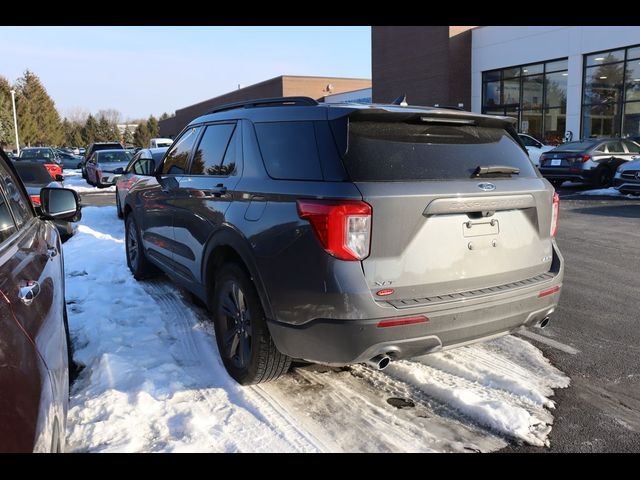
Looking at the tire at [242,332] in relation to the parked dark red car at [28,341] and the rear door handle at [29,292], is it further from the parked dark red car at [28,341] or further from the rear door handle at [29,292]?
the rear door handle at [29,292]

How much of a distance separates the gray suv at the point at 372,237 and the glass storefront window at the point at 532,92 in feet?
80.5

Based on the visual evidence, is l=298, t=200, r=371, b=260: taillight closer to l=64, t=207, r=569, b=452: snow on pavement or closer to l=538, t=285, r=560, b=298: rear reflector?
l=64, t=207, r=569, b=452: snow on pavement

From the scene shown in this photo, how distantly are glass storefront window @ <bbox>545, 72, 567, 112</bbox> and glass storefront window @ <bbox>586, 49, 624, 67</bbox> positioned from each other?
1309mm

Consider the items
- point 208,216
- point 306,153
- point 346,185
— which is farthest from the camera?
point 208,216

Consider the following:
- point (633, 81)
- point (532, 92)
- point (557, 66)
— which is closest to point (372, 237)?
point (633, 81)

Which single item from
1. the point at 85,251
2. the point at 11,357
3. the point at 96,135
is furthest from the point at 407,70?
the point at 96,135

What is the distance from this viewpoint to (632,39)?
2102 cm

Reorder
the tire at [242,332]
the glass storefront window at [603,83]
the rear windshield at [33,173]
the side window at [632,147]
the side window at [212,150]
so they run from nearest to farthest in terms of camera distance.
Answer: the tire at [242,332] < the side window at [212,150] < the rear windshield at [33,173] < the side window at [632,147] < the glass storefront window at [603,83]

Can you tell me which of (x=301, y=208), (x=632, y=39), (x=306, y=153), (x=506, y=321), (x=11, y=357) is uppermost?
(x=632, y=39)

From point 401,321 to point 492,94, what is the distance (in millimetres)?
28056

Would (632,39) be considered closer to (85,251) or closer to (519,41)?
(519,41)

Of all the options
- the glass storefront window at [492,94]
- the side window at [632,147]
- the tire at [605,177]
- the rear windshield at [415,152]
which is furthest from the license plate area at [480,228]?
the glass storefront window at [492,94]

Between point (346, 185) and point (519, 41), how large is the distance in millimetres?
26720

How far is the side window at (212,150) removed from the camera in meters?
4.15
